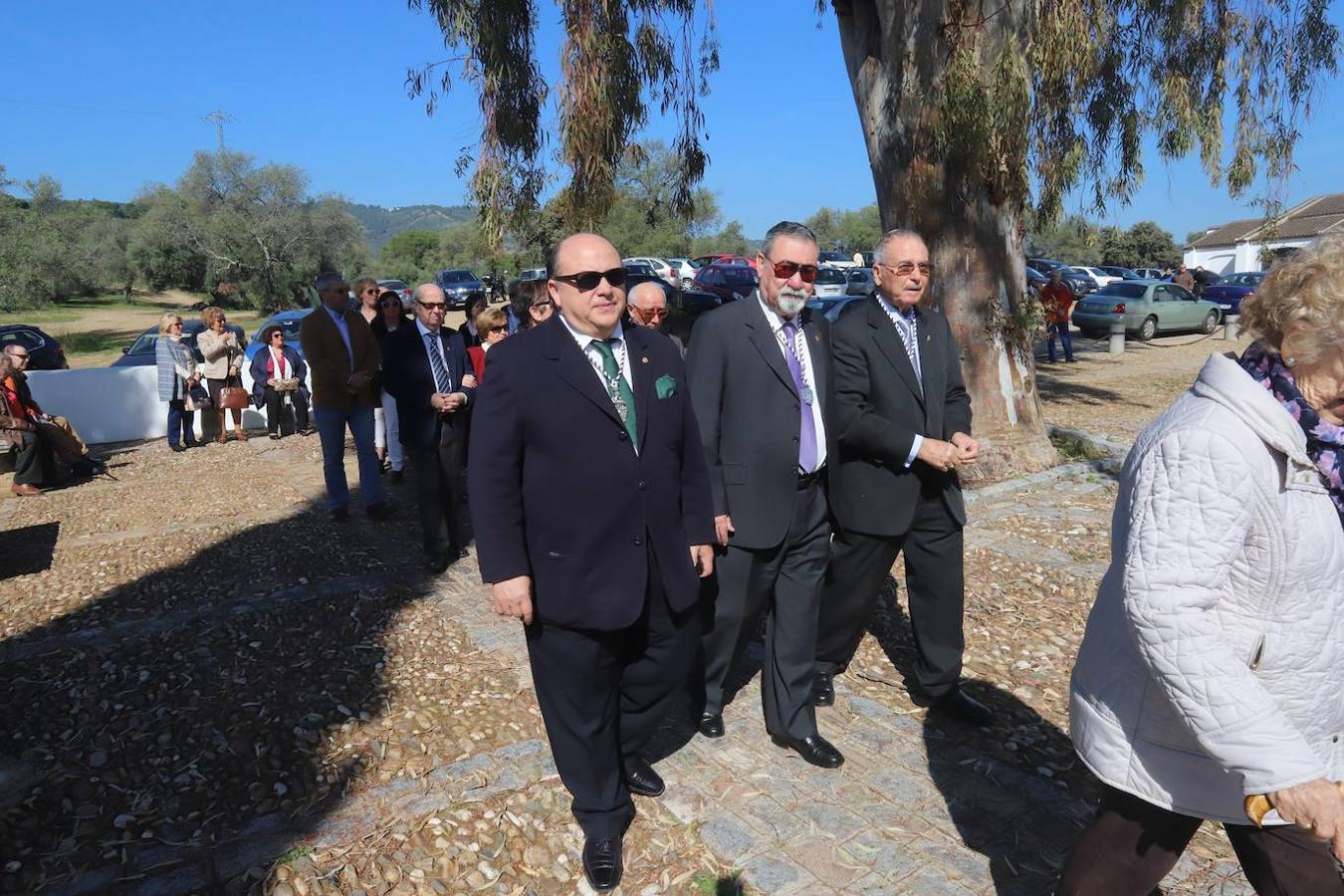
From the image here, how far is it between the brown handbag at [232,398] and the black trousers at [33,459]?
2.32 metres

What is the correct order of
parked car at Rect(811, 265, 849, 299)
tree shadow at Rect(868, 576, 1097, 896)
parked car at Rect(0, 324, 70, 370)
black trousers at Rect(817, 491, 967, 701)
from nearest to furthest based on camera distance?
1. tree shadow at Rect(868, 576, 1097, 896)
2. black trousers at Rect(817, 491, 967, 701)
3. parked car at Rect(0, 324, 70, 370)
4. parked car at Rect(811, 265, 849, 299)

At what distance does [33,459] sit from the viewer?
8906 millimetres

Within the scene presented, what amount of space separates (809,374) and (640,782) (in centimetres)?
168

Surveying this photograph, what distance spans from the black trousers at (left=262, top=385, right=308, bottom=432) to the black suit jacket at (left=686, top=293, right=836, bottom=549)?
9711 millimetres

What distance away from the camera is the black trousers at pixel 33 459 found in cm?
880

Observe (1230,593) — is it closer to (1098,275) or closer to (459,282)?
(459,282)

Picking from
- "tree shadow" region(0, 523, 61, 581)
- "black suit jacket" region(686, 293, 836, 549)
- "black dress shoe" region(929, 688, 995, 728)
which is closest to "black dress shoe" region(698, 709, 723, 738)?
"black suit jacket" region(686, 293, 836, 549)

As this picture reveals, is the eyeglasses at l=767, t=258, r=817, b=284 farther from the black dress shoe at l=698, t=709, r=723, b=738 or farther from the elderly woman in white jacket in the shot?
the black dress shoe at l=698, t=709, r=723, b=738

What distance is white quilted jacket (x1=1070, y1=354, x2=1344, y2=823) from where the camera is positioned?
1664mm

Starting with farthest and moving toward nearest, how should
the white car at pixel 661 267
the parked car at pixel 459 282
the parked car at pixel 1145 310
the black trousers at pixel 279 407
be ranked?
the white car at pixel 661 267 → the parked car at pixel 459 282 → the parked car at pixel 1145 310 → the black trousers at pixel 279 407

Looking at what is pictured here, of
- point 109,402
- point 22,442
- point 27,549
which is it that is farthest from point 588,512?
point 109,402

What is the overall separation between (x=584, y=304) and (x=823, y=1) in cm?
911

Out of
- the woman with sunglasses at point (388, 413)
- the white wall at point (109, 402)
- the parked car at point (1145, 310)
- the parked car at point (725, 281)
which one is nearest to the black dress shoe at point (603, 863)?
the woman with sunglasses at point (388, 413)

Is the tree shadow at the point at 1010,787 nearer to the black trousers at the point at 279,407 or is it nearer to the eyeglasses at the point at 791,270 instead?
the eyeglasses at the point at 791,270
